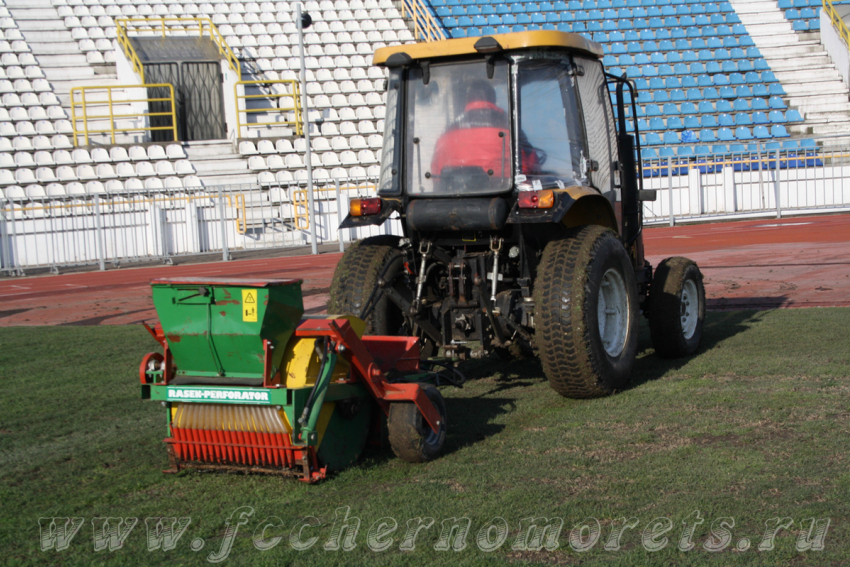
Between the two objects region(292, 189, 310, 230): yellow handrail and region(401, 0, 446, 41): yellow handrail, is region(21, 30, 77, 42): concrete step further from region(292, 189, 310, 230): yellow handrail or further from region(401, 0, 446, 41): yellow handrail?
A: region(401, 0, 446, 41): yellow handrail

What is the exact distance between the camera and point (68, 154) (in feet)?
73.0

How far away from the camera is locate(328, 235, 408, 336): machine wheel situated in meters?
5.32

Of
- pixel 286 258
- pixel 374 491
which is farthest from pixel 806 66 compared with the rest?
pixel 374 491

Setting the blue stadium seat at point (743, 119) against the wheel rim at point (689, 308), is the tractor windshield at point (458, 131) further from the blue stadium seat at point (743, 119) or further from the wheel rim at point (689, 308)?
the blue stadium seat at point (743, 119)

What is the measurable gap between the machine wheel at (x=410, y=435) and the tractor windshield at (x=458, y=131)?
1.67 m

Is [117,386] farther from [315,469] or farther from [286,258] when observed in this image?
[286,258]

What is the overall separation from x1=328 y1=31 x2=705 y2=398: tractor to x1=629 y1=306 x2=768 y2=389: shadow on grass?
48 centimetres

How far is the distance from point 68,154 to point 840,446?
2196 centimetres

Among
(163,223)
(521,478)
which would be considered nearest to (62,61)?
(163,223)

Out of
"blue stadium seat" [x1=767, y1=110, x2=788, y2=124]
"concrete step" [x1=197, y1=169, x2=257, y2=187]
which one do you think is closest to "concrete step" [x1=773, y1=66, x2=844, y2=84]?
"blue stadium seat" [x1=767, y1=110, x2=788, y2=124]

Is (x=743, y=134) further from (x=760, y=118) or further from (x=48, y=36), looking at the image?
(x=48, y=36)

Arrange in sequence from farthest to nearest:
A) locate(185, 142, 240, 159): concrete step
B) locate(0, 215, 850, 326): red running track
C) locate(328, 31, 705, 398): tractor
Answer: locate(185, 142, 240, 159): concrete step
locate(0, 215, 850, 326): red running track
locate(328, 31, 705, 398): tractor

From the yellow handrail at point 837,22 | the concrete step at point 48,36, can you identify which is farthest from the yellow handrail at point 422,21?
the yellow handrail at point 837,22

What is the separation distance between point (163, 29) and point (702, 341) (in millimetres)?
21543
